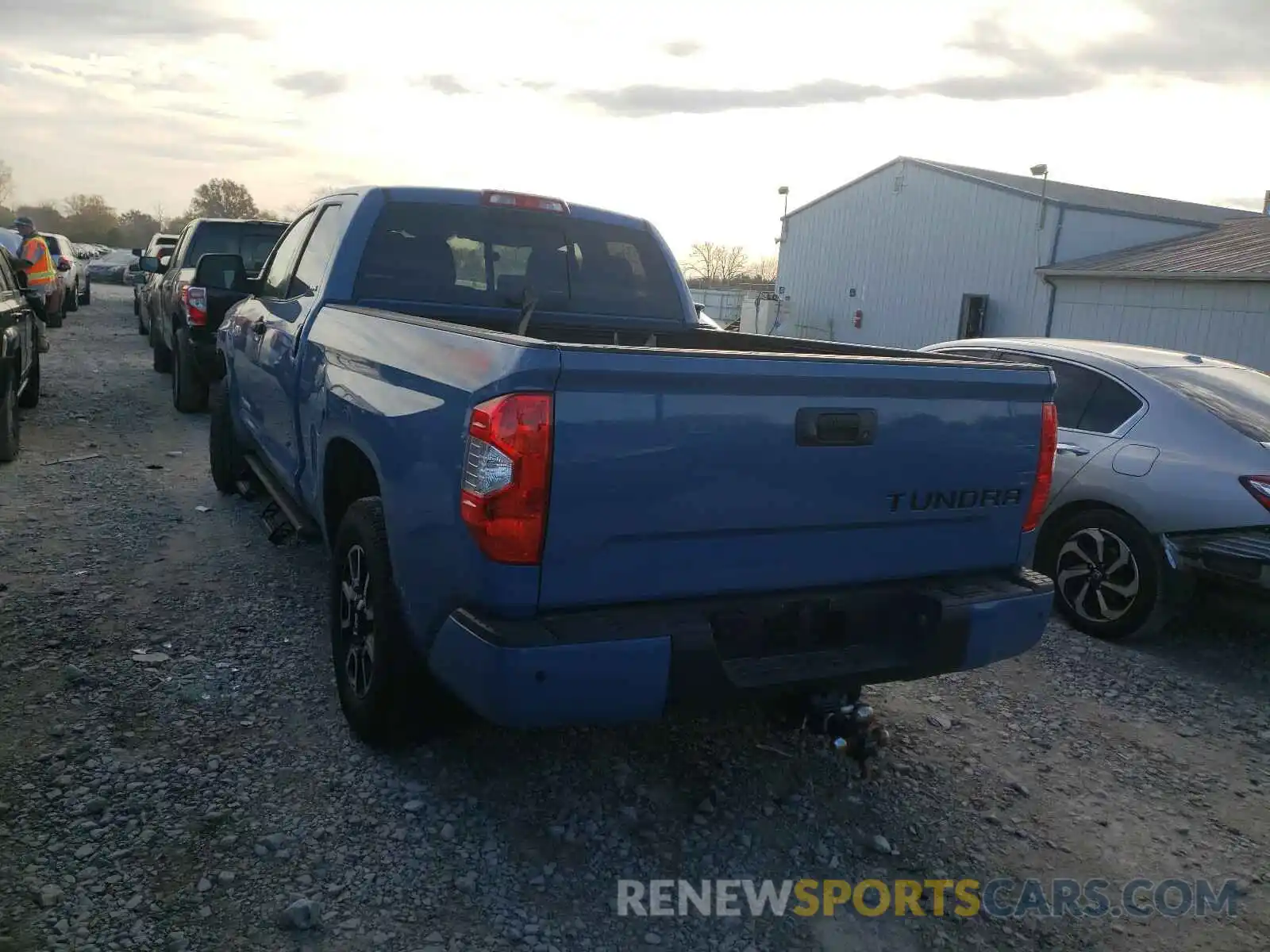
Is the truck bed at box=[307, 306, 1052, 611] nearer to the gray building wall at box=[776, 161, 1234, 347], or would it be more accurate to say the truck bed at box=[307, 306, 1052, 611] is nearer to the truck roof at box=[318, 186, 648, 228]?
the truck roof at box=[318, 186, 648, 228]

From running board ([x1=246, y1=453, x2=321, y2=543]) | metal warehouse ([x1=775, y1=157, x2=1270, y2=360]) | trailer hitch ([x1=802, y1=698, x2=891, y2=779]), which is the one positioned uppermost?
metal warehouse ([x1=775, y1=157, x2=1270, y2=360])

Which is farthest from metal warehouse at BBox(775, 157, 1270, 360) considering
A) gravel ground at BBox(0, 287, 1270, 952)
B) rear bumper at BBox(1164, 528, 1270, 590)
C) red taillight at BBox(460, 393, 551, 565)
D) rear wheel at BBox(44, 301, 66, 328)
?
rear wheel at BBox(44, 301, 66, 328)

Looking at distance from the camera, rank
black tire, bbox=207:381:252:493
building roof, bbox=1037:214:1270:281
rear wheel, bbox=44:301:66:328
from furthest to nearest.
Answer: building roof, bbox=1037:214:1270:281, rear wheel, bbox=44:301:66:328, black tire, bbox=207:381:252:493

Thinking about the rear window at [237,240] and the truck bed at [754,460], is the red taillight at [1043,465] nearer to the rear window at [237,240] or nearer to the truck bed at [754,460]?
the truck bed at [754,460]

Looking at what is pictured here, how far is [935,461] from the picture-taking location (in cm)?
300

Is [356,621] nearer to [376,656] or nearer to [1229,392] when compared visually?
[376,656]

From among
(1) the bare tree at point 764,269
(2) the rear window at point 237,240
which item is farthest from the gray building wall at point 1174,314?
(1) the bare tree at point 764,269

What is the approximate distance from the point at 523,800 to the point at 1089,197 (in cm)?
2922

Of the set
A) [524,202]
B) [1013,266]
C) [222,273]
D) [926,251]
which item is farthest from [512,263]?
[926,251]

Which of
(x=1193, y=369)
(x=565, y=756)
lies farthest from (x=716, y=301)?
(x=565, y=756)

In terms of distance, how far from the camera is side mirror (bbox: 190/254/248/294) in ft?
18.0

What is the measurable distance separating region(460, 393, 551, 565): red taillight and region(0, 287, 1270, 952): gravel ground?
3.58ft

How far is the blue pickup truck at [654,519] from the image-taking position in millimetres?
2496

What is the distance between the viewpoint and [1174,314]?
17.8 meters
